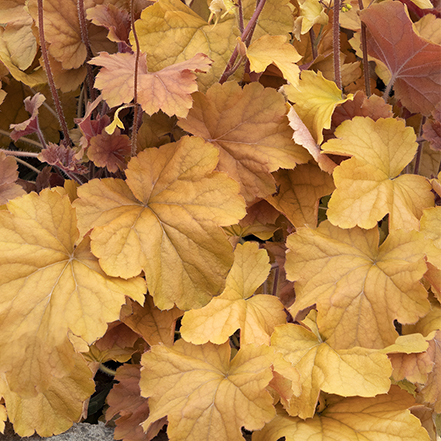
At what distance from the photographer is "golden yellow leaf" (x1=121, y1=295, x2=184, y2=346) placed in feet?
3.24

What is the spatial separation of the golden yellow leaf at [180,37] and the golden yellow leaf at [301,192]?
0.99ft

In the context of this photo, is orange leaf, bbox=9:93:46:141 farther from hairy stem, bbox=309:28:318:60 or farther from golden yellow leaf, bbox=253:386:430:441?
golden yellow leaf, bbox=253:386:430:441

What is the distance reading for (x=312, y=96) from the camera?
1035mm

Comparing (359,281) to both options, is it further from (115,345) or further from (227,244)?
(115,345)

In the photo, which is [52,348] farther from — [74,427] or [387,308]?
[387,308]

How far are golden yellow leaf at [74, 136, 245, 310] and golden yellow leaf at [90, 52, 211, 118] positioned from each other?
106mm

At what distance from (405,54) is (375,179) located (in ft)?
1.09

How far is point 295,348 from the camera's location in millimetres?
934

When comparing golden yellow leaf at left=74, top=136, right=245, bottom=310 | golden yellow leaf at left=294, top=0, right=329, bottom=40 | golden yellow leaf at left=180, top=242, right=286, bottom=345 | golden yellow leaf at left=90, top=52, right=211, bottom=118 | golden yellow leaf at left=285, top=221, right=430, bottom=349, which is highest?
golden yellow leaf at left=294, top=0, right=329, bottom=40

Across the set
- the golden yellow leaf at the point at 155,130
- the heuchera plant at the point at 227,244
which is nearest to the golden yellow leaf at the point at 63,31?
the heuchera plant at the point at 227,244

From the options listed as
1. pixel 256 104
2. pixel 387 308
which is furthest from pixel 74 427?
pixel 256 104

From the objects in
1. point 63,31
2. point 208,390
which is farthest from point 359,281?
point 63,31

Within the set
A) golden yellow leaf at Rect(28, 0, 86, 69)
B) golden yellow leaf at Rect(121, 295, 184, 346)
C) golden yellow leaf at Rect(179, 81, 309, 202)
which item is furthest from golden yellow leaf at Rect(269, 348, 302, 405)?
→ golden yellow leaf at Rect(28, 0, 86, 69)

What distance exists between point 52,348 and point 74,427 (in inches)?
13.6
